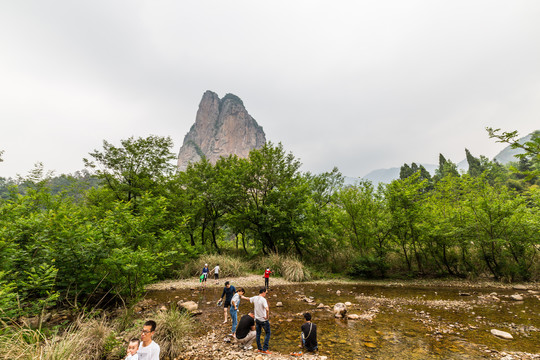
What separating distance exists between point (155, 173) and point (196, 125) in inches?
5672

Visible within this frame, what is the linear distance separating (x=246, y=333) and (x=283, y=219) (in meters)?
14.6

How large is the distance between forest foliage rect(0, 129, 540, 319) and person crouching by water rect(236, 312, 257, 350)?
4.32 metres

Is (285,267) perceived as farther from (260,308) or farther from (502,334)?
(502,334)

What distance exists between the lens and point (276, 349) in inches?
300

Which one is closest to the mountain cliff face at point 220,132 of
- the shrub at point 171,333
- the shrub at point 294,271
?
the shrub at point 294,271

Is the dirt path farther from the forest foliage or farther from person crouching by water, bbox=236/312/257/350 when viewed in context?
person crouching by water, bbox=236/312/257/350

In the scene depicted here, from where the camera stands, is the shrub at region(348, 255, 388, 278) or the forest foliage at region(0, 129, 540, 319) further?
the shrub at region(348, 255, 388, 278)

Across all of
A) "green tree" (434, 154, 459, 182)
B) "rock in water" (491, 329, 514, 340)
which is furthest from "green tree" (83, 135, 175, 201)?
"green tree" (434, 154, 459, 182)

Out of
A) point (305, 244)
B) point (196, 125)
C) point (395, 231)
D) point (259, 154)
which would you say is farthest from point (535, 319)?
point (196, 125)

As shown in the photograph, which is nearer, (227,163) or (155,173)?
(155,173)

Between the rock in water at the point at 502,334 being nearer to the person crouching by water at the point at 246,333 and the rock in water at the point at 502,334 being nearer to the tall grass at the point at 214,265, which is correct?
the person crouching by water at the point at 246,333

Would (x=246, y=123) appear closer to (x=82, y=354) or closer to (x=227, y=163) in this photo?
(x=227, y=163)

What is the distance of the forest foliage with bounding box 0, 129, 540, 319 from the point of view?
9750 mm

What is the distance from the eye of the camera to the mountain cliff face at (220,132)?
138 m
